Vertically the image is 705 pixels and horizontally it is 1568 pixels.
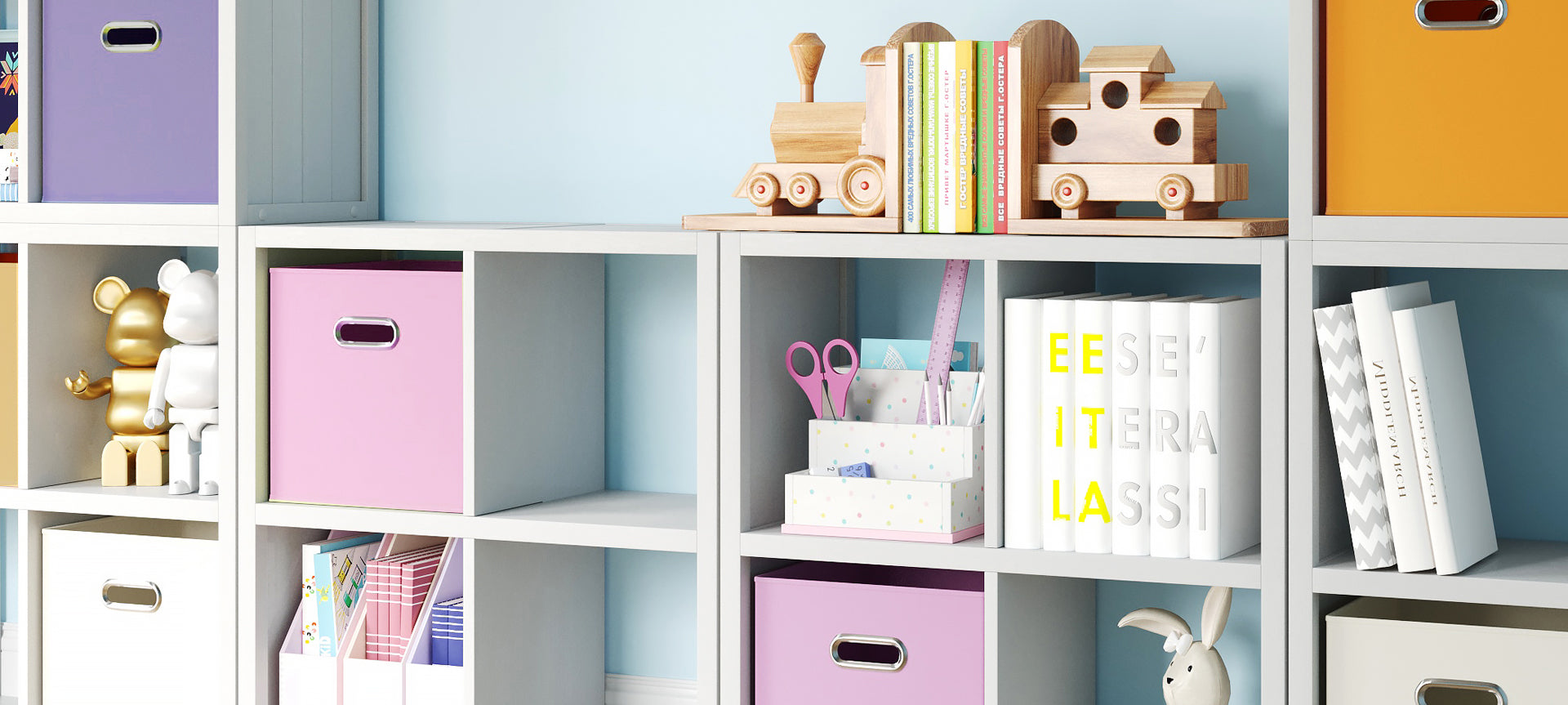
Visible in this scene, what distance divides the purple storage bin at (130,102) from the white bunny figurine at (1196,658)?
1226 millimetres

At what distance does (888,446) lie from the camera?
6.07 ft

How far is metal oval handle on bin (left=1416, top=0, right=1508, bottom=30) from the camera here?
1511 mm

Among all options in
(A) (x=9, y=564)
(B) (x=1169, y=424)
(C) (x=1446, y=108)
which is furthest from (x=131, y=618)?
(C) (x=1446, y=108)

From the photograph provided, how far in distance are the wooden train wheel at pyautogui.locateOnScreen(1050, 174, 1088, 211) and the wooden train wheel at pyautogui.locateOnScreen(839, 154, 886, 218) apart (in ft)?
0.58

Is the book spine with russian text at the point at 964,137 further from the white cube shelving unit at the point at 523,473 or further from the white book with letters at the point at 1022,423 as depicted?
the white cube shelving unit at the point at 523,473

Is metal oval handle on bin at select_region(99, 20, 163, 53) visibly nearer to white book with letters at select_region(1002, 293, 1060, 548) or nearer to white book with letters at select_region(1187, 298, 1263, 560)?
white book with letters at select_region(1002, 293, 1060, 548)

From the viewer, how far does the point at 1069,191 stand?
1711mm

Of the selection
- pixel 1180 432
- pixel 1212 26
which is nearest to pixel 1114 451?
pixel 1180 432

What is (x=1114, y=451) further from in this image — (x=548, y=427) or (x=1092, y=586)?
(x=548, y=427)

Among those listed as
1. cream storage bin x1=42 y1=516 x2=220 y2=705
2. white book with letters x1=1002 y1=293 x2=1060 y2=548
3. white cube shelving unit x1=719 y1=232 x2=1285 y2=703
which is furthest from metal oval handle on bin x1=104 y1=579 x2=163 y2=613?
white book with letters x1=1002 y1=293 x2=1060 y2=548

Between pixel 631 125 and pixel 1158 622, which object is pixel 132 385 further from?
pixel 1158 622

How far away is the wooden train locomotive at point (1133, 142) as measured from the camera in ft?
5.54

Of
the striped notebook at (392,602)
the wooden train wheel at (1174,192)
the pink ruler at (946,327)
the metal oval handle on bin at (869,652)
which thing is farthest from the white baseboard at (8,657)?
the wooden train wheel at (1174,192)

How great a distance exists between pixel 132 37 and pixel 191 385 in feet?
1.44
